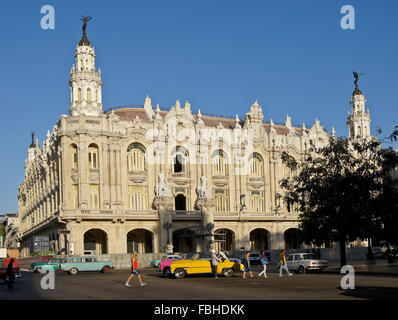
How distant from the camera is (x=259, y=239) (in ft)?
257

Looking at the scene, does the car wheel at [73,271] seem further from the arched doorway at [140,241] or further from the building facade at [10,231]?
the building facade at [10,231]

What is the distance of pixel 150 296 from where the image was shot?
74.6 feet

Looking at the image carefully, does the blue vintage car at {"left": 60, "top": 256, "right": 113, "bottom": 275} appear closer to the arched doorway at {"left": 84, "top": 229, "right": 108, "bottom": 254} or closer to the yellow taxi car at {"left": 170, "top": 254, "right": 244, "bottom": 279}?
the yellow taxi car at {"left": 170, "top": 254, "right": 244, "bottom": 279}

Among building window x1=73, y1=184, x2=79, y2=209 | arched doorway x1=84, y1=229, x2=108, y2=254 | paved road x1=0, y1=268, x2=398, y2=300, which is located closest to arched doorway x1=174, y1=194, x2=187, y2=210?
arched doorway x1=84, y1=229, x2=108, y2=254

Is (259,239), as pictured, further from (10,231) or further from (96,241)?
(10,231)

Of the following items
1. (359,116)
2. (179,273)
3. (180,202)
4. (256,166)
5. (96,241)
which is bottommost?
(179,273)

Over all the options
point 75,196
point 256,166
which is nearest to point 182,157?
point 256,166

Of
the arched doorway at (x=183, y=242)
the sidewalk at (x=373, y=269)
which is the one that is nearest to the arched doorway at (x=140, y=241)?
the arched doorway at (x=183, y=242)

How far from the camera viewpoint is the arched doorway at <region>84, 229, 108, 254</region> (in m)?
65.6

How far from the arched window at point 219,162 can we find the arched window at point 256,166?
13.3 ft

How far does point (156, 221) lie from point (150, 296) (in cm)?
4390

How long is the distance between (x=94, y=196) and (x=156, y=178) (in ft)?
25.7

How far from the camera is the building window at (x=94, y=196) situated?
212 feet
